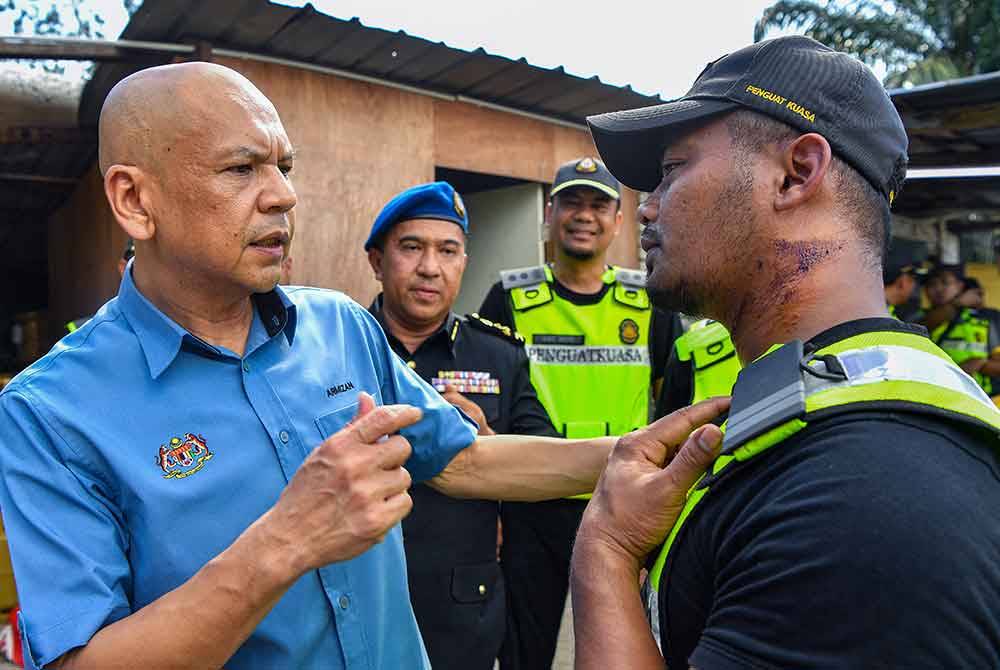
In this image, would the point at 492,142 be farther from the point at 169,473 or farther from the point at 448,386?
the point at 169,473

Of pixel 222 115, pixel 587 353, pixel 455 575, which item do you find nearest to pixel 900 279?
pixel 587 353

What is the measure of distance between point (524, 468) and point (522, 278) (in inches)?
79.2

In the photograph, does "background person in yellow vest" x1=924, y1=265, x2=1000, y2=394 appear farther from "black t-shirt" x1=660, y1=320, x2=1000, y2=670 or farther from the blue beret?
"black t-shirt" x1=660, y1=320, x2=1000, y2=670

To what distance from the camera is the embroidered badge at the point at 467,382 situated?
313 cm

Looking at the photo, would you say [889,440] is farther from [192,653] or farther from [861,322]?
[192,653]

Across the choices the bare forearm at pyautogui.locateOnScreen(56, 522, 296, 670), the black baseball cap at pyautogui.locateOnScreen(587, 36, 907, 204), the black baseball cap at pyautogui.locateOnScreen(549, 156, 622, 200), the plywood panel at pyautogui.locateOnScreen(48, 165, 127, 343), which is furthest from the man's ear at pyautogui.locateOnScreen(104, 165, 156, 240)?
the plywood panel at pyautogui.locateOnScreen(48, 165, 127, 343)

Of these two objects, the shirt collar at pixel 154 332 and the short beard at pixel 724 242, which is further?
the shirt collar at pixel 154 332

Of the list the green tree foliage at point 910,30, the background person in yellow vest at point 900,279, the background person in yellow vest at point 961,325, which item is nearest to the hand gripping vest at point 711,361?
the background person in yellow vest at point 900,279

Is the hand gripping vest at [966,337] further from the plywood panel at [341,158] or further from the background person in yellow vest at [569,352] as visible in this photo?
the plywood panel at [341,158]

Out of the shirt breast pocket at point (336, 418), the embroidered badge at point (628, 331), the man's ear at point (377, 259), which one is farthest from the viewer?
the embroidered badge at point (628, 331)

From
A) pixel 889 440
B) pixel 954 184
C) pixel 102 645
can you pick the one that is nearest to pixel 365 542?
pixel 102 645

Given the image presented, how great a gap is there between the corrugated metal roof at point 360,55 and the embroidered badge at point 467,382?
2356mm

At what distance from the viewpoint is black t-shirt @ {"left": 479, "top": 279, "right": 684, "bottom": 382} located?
12.6 ft

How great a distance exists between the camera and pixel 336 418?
68.7 inches
